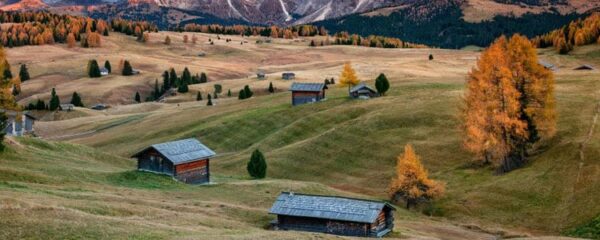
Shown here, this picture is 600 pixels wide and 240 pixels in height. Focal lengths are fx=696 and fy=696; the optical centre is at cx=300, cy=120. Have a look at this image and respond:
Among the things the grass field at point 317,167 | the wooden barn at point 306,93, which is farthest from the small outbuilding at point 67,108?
the wooden barn at point 306,93

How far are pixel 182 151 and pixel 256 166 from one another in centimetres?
798

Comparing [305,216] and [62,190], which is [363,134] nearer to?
[305,216]

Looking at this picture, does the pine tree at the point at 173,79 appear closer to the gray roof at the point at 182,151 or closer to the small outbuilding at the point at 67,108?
the small outbuilding at the point at 67,108

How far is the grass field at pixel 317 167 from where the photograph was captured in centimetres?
4819

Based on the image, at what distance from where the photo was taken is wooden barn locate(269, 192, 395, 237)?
5175 centimetres

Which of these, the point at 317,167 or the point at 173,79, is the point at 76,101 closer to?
the point at 173,79

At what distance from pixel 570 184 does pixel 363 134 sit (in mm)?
29526

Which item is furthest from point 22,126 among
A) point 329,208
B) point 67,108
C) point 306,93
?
point 329,208

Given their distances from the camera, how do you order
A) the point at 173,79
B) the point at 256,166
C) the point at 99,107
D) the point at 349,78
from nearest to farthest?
the point at 256,166
the point at 349,78
the point at 99,107
the point at 173,79

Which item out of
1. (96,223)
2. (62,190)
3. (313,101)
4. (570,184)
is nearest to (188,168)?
(62,190)

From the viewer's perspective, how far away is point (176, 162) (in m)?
68.4

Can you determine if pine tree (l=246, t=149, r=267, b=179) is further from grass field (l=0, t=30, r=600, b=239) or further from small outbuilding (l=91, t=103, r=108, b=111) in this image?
small outbuilding (l=91, t=103, r=108, b=111)

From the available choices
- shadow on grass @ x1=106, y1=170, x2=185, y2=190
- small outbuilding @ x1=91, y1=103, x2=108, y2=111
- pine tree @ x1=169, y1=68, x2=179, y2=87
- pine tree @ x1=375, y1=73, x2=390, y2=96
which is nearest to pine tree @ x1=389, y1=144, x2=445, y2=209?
shadow on grass @ x1=106, y1=170, x2=185, y2=190

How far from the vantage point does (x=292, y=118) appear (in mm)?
101812
